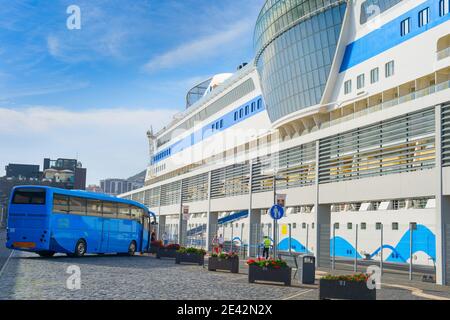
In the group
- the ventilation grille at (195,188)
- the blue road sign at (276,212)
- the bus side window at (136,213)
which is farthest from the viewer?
the ventilation grille at (195,188)

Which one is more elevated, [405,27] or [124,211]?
[405,27]

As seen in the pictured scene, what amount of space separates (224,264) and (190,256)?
443 centimetres

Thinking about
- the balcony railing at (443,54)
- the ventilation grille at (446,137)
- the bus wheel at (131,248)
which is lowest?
the bus wheel at (131,248)

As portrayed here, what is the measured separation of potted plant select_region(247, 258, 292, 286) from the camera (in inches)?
727

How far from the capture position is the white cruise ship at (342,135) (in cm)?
2577


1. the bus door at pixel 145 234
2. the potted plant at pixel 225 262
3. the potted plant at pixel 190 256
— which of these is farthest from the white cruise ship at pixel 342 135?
the potted plant at pixel 190 256

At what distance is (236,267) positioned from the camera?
918 inches

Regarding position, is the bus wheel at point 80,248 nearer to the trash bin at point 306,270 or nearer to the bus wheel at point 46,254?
the bus wheel at point 46,254

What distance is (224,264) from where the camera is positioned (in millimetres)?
23797

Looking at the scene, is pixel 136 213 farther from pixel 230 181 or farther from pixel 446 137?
pixel 446 137

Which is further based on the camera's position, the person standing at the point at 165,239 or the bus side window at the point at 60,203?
the person standing at the point at 165,239

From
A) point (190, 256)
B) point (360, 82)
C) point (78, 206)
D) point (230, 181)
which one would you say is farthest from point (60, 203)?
point (360, 82)
